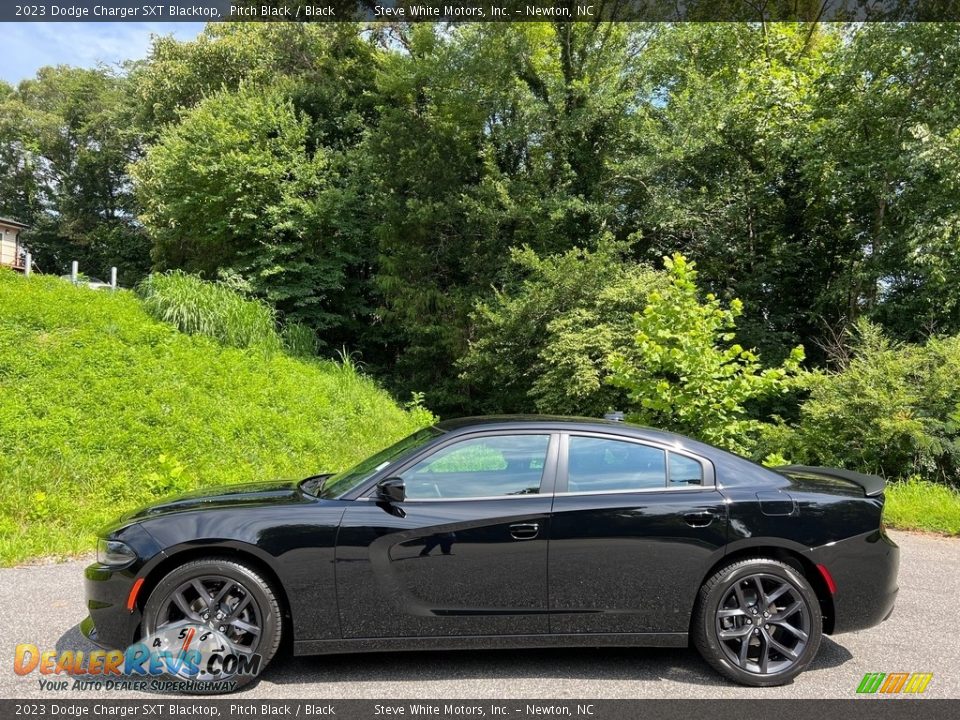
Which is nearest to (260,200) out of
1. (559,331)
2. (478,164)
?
(478,164)

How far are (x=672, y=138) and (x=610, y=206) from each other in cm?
202

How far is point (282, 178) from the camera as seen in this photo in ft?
61.3

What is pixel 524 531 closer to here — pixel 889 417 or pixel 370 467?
pixel 370 467

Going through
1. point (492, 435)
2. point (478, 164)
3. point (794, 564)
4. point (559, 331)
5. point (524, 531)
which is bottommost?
point (794, 564)

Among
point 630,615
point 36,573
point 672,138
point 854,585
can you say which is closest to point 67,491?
point 36,573

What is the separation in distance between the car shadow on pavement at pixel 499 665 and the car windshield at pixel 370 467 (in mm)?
939

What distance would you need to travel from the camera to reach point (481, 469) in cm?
407

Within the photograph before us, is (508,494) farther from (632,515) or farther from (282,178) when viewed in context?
(282,178)

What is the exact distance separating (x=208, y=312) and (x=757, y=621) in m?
11.0

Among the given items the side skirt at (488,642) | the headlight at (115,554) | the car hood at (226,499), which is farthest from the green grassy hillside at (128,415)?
the side skirt at (488,642)

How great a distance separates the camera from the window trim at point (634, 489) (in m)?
3.98

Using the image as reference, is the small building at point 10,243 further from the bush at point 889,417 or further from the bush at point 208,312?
the bush at point 889,417

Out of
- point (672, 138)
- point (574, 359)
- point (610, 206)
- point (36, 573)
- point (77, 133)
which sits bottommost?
point (36, 573)

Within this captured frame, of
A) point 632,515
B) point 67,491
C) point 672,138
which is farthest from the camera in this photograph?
point 672,138
